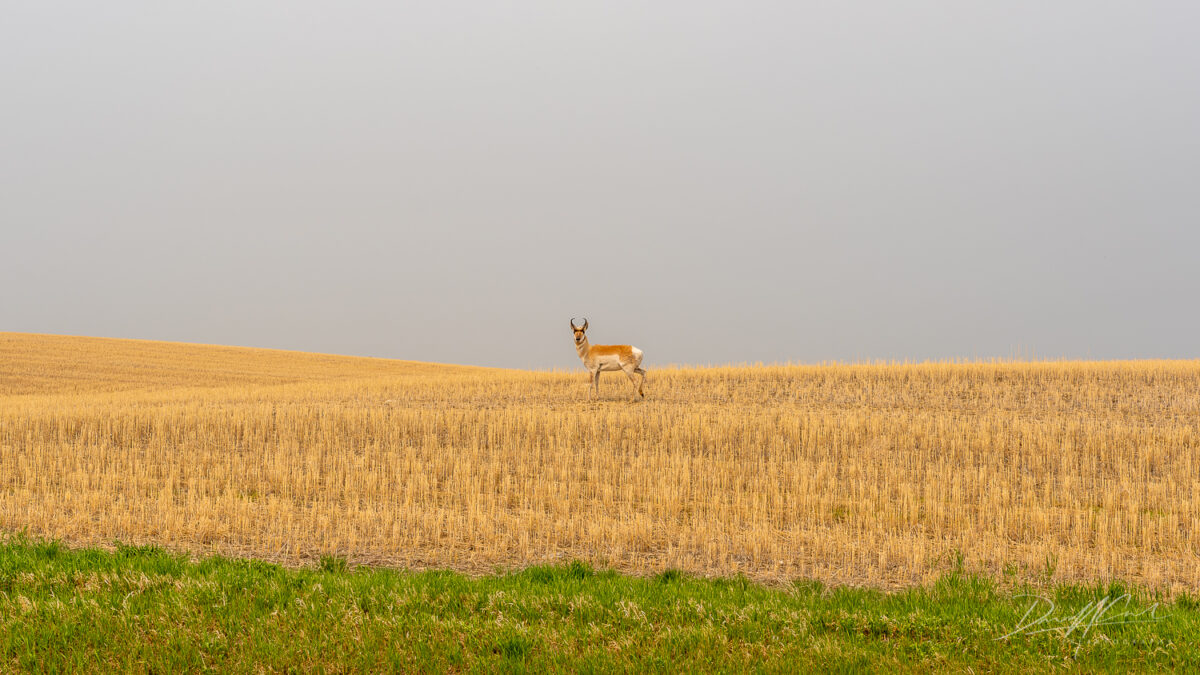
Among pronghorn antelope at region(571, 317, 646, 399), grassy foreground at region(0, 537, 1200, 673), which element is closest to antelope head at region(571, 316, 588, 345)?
pronghorn antelope at region(571, 317, 646, 399)

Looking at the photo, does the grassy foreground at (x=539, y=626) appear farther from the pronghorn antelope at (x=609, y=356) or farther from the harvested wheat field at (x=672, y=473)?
the pronghorn antelope at (x=609, y=356)

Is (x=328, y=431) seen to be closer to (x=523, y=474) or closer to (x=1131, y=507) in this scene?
(x=523, y=474)

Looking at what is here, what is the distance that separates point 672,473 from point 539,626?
10.2 m

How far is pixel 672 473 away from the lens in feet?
55.7

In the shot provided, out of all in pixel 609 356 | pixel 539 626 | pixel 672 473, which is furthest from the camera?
pixel 609 356

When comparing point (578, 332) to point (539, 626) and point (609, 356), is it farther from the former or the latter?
point (539, 626)

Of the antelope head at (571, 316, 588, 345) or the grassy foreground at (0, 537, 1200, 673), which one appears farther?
the antelope head at (571, 316, 588, 345)

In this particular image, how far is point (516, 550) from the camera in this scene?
455 inches

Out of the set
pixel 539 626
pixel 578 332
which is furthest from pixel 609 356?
pixel 539 626

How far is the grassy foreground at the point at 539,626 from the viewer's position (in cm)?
637

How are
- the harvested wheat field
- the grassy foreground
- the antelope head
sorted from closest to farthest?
the grassy foreground
the harvested wheat field
the antelope head

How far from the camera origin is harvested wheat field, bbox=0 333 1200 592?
11.7 m

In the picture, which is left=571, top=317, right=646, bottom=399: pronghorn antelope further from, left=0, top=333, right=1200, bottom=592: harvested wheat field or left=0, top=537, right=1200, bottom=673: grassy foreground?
left=0, top=537, right=1200, bottom=673: grassy foreground

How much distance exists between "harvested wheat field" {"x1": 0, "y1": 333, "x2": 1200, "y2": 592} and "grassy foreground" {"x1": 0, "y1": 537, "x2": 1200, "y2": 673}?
2.34 metres
